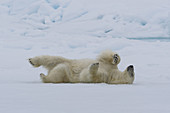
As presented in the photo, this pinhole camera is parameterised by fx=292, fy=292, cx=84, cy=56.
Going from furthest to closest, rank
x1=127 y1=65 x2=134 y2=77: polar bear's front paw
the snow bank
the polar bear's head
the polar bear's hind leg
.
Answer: the snow bank
the polar bear's head
x1=127 y1=65 x2=134 y2=77: polar bear's front paw
the polar bear's hind leg

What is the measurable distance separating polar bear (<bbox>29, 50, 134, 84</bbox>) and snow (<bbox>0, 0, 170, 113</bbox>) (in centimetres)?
21

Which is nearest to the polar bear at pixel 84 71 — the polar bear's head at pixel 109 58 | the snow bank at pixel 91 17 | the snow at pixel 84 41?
the polar bear's head at pixel 109 58

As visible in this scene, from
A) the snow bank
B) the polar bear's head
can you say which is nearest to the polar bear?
the polar bear's head

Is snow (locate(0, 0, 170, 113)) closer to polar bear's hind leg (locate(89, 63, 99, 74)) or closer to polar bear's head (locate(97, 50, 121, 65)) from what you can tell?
polar bear's head (locate(97, 50, 121, 65))

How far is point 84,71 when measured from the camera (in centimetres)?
356

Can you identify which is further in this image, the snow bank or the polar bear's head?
the snow bank

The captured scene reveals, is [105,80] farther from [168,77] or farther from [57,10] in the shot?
[57,10]

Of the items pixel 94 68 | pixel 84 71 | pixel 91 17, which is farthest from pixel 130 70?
pixel 91 17

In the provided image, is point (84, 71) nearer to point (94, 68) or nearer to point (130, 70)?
point (94, 68)

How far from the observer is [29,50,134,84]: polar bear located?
3.52 metres

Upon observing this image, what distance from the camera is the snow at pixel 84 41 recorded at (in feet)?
6.23

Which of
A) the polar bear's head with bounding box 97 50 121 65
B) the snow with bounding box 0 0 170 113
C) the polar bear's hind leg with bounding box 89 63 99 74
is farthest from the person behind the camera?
the polar bear's head with bounding box 97 50 121 65

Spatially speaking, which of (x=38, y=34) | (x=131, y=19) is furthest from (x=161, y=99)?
(x=131, y=19)

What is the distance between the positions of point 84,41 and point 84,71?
27.3 feet
